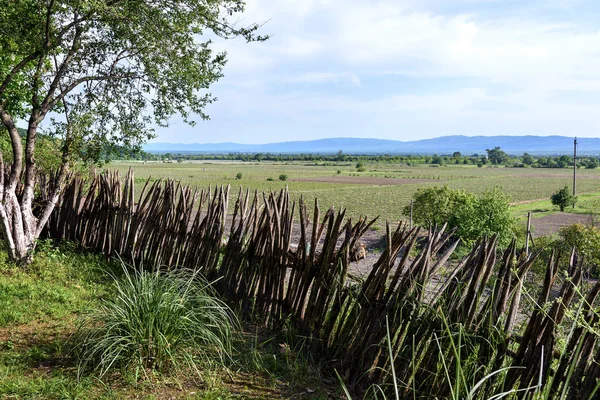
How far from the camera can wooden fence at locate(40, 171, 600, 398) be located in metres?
2.89

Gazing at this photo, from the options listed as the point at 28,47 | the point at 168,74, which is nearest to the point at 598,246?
the point at 168,74

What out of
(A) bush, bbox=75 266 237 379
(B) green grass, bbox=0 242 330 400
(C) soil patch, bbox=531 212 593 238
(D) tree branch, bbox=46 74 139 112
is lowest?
(C) soil patch, bbox=531 212 593 238

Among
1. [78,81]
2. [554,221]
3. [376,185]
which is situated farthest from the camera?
[376,185]

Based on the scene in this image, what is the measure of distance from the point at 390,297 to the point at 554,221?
844 inches

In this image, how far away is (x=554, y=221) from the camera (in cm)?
2247

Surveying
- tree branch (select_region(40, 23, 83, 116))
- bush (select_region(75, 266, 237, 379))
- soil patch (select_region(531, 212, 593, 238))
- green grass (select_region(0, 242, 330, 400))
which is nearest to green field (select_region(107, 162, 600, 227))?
soil patch (select_region(531, 212, 593, 238))

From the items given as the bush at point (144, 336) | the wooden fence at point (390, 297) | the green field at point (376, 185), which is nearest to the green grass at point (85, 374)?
the bush at point (144, 336)

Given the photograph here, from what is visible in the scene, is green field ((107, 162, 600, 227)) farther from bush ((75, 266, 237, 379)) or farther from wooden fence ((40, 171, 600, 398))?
bush ((75, 266, 237, 379))

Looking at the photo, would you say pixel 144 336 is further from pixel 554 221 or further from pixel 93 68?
pixel 554 221

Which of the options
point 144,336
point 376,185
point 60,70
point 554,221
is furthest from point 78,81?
point 376,185

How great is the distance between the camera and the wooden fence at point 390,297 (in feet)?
9.50

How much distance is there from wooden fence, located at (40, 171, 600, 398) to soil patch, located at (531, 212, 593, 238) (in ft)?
51.5

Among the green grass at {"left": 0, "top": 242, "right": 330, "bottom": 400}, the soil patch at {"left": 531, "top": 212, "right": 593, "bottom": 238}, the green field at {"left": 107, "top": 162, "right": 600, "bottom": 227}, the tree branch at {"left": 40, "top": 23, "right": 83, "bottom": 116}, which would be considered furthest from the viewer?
the green field at {"left": 107, "top": 162, "right": 600, "bottom": 227}

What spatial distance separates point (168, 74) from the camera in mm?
7191
